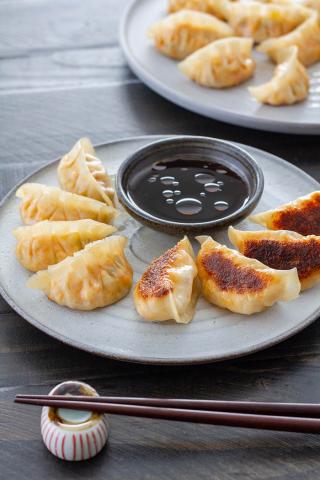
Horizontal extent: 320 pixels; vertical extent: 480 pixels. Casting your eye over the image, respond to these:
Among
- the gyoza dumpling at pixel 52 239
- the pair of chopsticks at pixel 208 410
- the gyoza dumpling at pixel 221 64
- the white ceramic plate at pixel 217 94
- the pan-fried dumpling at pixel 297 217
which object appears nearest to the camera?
→ the pair of chopsticks at pixel 208 410

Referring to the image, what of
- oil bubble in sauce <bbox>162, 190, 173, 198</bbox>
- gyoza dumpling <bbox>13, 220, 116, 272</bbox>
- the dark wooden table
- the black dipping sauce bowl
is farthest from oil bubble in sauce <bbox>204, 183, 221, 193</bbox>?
the dark wooden table

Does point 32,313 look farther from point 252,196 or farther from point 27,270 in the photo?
point 252,196

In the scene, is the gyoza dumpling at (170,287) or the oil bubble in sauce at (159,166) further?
the oil bubble in sauce at (159,166)

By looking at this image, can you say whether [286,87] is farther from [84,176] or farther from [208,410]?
[208,410]

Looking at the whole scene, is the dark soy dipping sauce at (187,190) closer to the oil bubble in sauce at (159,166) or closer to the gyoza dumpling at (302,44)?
the oil bubble in sauce at (159,166)

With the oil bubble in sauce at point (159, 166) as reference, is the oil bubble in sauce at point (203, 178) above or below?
above

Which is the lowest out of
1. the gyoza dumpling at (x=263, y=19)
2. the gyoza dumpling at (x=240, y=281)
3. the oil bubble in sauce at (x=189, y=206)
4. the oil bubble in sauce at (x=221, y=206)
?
the gyoza dumpling at (x=263, y=19)

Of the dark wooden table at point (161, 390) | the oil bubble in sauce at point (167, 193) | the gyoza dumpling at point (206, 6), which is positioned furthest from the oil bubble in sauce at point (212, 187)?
the gyoza dumpling at point (206, 6)

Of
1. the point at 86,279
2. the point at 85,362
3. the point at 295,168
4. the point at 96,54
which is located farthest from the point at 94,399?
the point at 96,54
